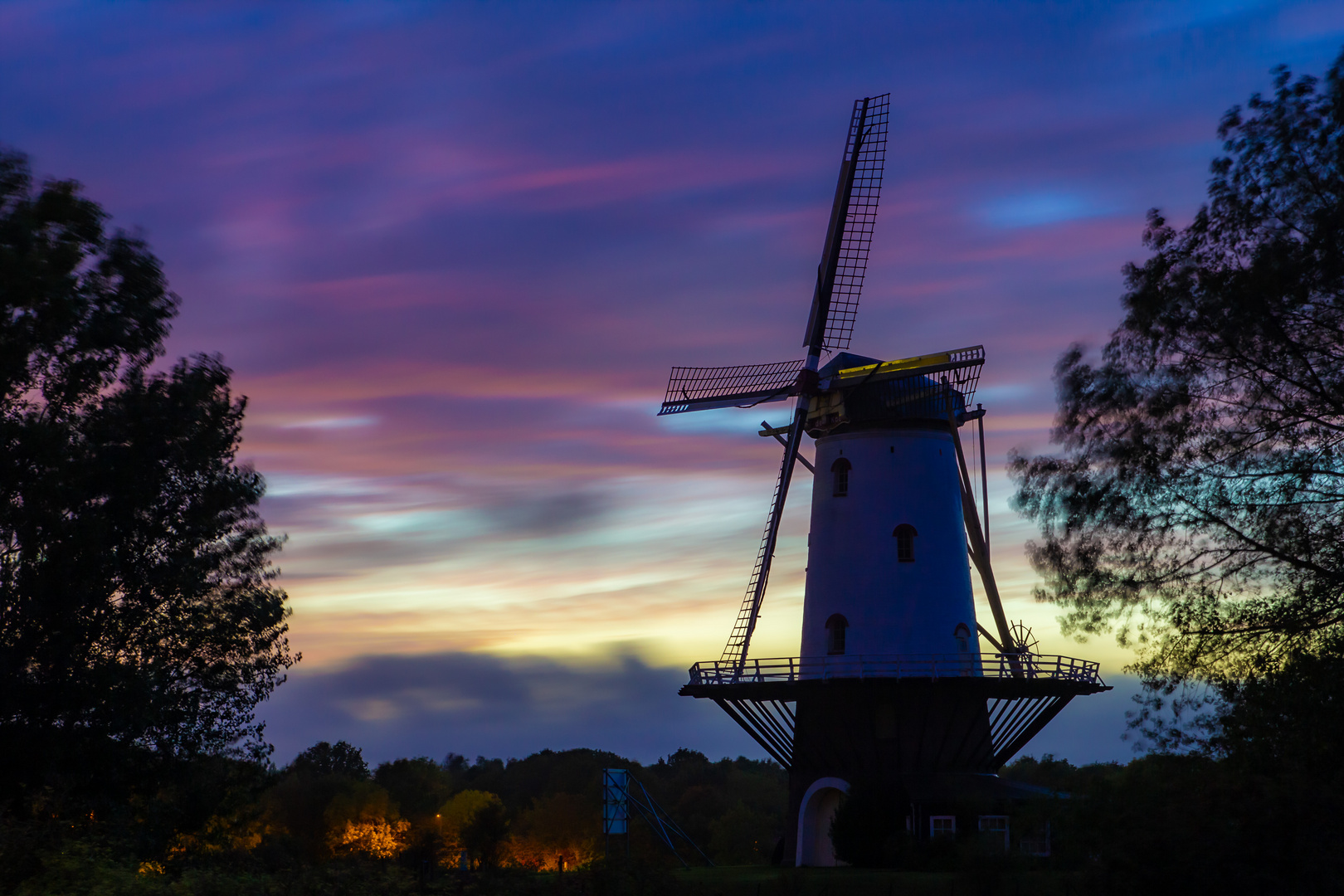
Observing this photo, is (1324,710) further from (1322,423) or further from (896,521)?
(896,521)

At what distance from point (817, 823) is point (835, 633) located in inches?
203

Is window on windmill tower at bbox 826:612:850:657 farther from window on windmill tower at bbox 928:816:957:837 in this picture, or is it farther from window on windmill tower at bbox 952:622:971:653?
window on windmill tower at bbox 928:816:957:837

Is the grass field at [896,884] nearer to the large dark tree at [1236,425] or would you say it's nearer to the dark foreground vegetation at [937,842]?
the dark foreground vegetation at [937,842]

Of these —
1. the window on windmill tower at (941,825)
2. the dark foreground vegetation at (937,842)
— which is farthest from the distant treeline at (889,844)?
the window on windmill tower at (941,825)

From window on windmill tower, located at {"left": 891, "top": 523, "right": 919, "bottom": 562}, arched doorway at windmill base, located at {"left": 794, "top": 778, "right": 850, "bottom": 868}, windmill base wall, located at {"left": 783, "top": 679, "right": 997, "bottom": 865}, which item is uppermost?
window on windmill tower, located at {"left": 891, "top": 523, "right": 919, "bottom": 562}

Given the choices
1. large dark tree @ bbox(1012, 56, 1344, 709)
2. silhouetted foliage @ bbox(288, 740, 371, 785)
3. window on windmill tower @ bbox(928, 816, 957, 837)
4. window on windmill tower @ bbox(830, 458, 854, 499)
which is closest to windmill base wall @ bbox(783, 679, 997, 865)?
window on windmill tower @ bbox(928, 816, 957, 837)

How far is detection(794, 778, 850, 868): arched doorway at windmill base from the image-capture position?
34.0 metres

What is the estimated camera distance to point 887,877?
93.7 ft

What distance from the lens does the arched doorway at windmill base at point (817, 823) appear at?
34.0m

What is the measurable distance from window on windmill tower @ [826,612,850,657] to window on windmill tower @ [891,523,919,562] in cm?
235

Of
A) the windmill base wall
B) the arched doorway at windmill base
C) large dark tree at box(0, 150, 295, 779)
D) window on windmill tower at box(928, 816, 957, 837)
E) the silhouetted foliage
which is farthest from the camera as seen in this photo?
the silhouetted foliage

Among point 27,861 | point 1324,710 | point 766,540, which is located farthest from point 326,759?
point 1324,710

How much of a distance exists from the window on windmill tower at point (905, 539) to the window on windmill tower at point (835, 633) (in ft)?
7.70

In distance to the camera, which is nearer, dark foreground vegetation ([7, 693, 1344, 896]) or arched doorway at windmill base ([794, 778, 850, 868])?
dark foreground vegetation ([7, 693, 1344, 896])
